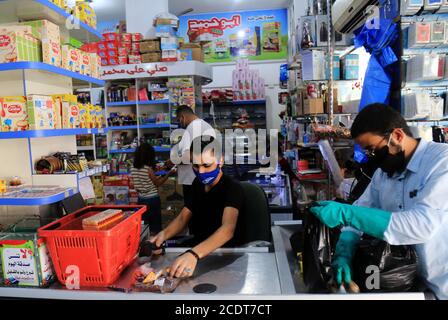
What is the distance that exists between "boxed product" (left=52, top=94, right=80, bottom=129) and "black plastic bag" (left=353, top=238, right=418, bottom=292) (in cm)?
201

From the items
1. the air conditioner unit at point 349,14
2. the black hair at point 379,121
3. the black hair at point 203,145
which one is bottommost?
the black hair at point 203,145

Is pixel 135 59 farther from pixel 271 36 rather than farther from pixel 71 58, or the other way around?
pixel 271 36

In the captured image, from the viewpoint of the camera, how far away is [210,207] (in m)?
2.34

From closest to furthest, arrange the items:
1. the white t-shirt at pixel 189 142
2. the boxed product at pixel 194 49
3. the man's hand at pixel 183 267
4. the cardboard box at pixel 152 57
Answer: the man's hand at pixel 183 267, the white t-shirt at pixel 189 142, the cardboard box at pixel 152 57, the boxed product at pixel 194 49

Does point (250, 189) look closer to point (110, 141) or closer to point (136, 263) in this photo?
point (136, 263)

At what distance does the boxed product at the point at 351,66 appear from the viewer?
448 cm

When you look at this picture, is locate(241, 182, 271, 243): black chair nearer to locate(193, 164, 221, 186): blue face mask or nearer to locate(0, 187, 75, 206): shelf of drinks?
locate(193, 164, 221, 186): blue face mask

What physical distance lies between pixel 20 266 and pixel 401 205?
1.89m

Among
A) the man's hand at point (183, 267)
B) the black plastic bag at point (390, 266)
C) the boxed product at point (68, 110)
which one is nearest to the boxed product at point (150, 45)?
the boxed product at point (68, 110)

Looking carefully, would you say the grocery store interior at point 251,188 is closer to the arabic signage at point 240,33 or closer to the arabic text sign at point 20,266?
the arabic text sign at point 20,266

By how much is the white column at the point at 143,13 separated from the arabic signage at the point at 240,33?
3.29m

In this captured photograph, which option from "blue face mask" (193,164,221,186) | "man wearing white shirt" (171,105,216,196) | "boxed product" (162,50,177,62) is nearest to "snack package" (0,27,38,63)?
"blue face mask" (193,164,221,186)

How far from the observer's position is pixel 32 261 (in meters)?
1.60
